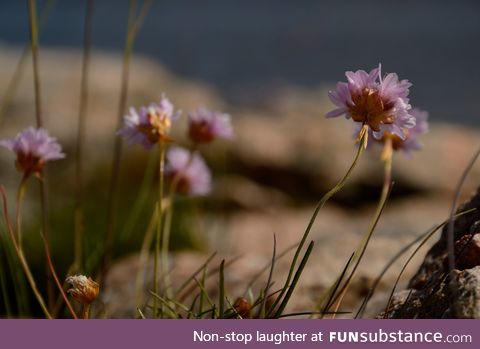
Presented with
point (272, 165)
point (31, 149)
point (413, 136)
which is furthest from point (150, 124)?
point (272, 165)

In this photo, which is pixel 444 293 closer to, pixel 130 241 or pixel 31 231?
pixel 130 241

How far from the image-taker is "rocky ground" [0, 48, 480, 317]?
256 cm

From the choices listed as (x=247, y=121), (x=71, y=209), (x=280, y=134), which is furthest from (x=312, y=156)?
(x=71, y=209)

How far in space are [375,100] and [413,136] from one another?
0.99 feet

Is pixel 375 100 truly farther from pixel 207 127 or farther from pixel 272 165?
pixel 272 165

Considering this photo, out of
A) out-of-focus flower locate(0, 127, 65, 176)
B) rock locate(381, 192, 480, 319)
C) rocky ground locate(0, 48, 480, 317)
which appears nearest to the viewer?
rock locate(381, 192, 480, 319)

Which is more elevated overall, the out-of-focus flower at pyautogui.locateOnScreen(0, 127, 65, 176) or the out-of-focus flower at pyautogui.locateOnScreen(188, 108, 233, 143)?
the out-of-focus flower at pyautogui.locateOnScreen(188, 108, 233, 143)

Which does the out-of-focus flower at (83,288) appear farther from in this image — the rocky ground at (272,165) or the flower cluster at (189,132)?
the rocky ground at (272,165)

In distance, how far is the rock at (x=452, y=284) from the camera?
71 cm

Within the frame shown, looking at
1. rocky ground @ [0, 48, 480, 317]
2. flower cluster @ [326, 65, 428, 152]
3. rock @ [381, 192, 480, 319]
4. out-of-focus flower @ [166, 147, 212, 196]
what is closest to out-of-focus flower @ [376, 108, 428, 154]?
rock @ [381, 192, 480, 319]

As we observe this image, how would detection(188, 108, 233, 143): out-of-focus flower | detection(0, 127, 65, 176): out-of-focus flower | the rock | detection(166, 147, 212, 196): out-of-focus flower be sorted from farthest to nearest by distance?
detection(166, 147, 212, 196): out-of-focus flower
detection(188, 108, 233, 143): out-of-focus flower
detection(0, 127, 65, 176): out-of-focus flower
the rock

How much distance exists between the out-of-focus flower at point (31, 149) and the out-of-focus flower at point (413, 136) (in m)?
0.46

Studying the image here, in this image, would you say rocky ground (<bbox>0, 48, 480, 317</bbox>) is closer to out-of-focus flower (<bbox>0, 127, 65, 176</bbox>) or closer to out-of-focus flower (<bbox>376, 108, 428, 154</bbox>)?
out-of-focus flower (<bbox>376, 108, 428, 154</bbox>)

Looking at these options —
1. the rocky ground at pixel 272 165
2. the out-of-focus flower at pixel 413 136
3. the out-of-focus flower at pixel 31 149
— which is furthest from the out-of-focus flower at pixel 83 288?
the rocky ground at pixel 272 165
